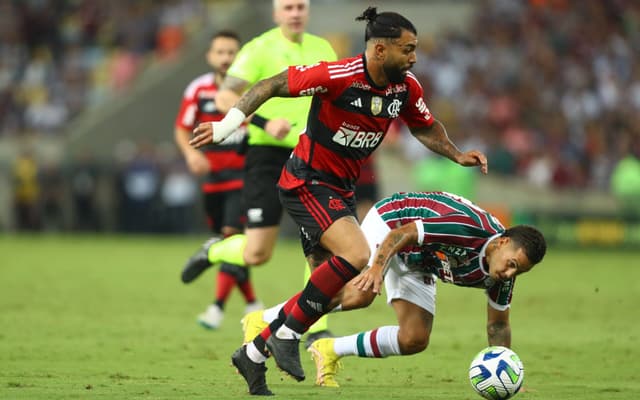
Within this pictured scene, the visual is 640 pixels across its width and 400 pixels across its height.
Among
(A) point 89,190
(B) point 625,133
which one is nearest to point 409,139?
(B) point 625,133

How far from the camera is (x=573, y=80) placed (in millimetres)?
24328

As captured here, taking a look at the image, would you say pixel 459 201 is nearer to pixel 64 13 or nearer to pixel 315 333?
pixel 315 333

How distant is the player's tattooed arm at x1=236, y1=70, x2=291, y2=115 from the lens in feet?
23.7

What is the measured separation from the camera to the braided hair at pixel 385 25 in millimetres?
7379

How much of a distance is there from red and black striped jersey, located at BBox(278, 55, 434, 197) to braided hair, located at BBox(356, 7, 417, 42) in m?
0.19

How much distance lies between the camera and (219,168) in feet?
39.1

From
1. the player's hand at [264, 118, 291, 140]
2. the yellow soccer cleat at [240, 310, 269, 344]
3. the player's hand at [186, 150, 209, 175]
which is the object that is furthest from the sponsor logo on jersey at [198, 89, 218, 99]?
the yellow soccer cleat at [240, 310, 269, 344]

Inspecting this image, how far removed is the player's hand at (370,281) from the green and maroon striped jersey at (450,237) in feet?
1.53

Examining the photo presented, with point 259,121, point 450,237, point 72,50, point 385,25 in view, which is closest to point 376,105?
point 385,25

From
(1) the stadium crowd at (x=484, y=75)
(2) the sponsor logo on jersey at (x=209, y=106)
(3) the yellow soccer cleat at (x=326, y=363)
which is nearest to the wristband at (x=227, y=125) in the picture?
(3) the yellow soccer cleat at (x=326, y=363)

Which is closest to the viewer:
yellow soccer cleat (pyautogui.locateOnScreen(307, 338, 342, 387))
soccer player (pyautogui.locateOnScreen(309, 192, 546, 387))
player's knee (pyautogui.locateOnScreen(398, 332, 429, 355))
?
soccer player (pyautogui.locateOnScreen(309, 192, 546, 387))

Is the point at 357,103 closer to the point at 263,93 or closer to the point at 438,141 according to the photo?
the point at 263,93

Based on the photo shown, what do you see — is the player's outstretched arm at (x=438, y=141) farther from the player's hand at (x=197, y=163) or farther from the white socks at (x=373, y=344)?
the player's hand at (x=197, y=163)

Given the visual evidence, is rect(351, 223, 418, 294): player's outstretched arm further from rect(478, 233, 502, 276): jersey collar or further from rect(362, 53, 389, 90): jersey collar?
rect(362, 53, 389, 90): jersey collar
